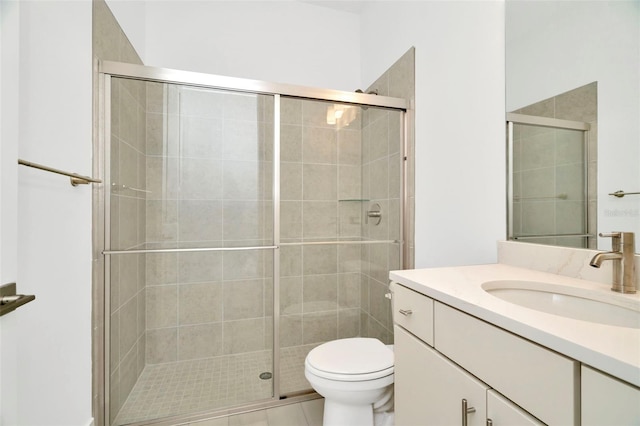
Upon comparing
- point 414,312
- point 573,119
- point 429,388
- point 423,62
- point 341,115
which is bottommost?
point 429,388

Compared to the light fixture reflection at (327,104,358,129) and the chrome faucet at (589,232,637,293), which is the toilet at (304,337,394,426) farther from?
the light fixture reflection at (327,104,358,129)

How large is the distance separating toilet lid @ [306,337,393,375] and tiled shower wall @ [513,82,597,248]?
2.76 ft

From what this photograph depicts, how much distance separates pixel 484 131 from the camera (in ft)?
4.38

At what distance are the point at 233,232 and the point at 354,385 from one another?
38.6 inches

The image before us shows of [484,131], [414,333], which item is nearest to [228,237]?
[414,333]

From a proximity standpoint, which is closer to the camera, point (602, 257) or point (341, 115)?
point (602, 257)

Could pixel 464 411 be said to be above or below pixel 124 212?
below

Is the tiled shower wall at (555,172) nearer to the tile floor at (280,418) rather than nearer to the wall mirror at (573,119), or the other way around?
the wall mirror at (573,119)

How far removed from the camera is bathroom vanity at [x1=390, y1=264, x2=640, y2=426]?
0.49m

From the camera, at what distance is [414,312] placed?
0.98 meters

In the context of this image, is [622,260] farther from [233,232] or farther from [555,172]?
[233,232]
